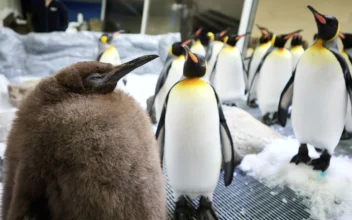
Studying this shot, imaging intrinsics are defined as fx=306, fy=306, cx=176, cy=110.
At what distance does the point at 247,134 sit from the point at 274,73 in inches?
21.9

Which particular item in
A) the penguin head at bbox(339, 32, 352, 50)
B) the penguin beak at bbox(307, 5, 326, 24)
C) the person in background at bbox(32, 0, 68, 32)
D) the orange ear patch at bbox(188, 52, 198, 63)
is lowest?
the person in background at bbox(32, 0, 68, 32)

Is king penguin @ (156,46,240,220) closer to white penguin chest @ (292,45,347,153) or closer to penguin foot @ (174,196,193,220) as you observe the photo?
penguin foot @ (174,196,193,220)

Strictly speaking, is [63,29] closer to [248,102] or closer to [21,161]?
[248,102]

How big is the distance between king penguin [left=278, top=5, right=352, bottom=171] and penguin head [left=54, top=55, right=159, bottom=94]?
103cm

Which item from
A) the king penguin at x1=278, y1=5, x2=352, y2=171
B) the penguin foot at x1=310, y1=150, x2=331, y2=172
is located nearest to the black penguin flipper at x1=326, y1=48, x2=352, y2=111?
the king penguin at x1=278, y1=5, x2=352, y2=171

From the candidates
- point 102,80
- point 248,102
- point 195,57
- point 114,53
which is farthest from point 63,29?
point 102,80

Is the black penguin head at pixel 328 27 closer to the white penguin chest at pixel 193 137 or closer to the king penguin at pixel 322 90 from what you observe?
the king penguin at pixel 322 90

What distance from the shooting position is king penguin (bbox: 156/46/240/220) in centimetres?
97

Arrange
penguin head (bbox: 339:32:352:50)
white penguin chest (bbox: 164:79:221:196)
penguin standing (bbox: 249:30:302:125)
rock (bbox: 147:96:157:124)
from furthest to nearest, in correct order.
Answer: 1. penguin standing (bbox: 249:30:302:125)
2. rock (bbox: 147:96:157:124)
3. penguin head (bbox: 339:32:352:50)
4. white penguin chest (bbox: 164:79:221:196)

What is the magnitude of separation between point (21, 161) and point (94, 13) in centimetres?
231

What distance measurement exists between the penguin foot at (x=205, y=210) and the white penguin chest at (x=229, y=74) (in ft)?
4.18

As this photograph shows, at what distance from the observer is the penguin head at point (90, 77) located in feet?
1.46

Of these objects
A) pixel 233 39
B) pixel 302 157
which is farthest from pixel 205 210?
pixel 233 39

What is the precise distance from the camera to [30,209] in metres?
0.42
